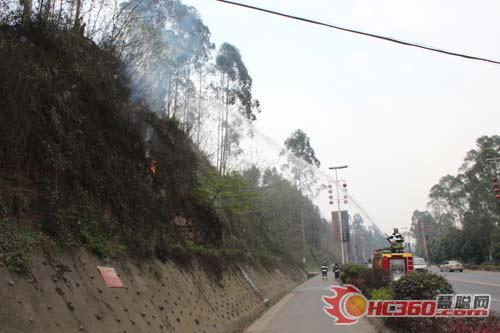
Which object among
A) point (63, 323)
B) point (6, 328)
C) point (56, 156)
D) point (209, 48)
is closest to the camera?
point (6, 328)

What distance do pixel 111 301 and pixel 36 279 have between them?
5.23 feet

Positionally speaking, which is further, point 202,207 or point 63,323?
point 202,207

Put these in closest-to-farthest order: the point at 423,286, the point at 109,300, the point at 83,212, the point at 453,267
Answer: the point at 109,300 → the point at 423,286 → the point at 83,212 → the point at 453,267

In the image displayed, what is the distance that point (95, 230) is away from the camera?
836 centimetres

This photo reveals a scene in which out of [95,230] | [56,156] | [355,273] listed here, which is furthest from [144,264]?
[355,273]

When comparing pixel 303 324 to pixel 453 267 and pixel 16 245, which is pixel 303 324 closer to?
pixel 16 245

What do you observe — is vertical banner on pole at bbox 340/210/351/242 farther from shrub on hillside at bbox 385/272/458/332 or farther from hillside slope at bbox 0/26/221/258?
shrub on hillside at bbox 385/272/458/332

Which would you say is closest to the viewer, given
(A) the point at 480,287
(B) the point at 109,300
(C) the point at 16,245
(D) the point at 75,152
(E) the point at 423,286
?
(C) the point at 16,245

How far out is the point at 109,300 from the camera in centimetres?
693

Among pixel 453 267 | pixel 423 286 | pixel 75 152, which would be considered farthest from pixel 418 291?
pixel 453 267

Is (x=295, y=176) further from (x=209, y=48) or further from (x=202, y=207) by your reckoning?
(x=202, y=207)

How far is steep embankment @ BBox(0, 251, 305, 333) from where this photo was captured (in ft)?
17.0
